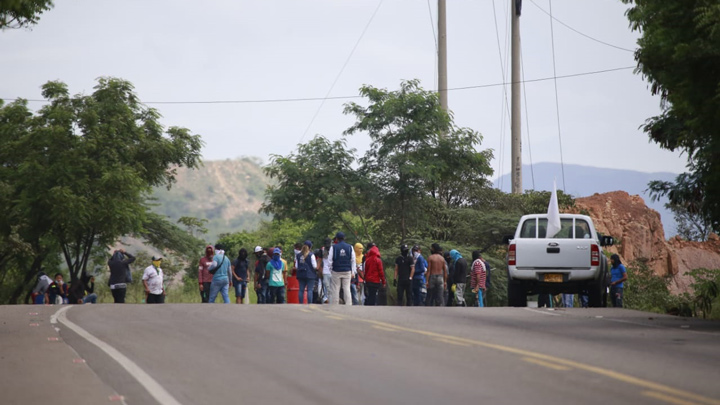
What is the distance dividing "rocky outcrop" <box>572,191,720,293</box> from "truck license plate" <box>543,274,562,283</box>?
33573 millimetres

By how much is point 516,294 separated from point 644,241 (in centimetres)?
3694

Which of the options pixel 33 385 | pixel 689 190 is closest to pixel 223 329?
pixel 33 385

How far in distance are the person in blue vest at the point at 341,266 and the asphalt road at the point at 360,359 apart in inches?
228

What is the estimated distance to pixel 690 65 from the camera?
1688cm

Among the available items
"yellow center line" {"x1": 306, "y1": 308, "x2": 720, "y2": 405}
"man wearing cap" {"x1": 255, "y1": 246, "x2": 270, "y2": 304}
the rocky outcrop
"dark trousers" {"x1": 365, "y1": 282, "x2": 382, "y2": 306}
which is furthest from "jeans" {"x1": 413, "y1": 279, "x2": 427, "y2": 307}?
the rocky outcrop

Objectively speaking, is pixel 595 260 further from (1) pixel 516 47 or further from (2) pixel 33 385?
(1) pixel 516 47

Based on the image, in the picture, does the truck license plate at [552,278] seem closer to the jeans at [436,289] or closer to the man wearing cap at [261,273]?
the jeans at [436,289]

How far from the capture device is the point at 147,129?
Result: 48.4 meters

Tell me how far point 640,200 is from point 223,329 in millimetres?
49197

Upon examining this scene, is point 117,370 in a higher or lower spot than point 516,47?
lower

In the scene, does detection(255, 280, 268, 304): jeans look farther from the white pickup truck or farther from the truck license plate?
the truck license plate

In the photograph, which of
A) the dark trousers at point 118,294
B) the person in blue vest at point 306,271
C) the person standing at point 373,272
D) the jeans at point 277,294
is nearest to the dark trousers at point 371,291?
the person standing at point 373,272

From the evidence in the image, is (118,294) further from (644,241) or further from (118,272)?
(644,241)

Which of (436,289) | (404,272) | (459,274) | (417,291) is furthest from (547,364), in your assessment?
(404,272)
